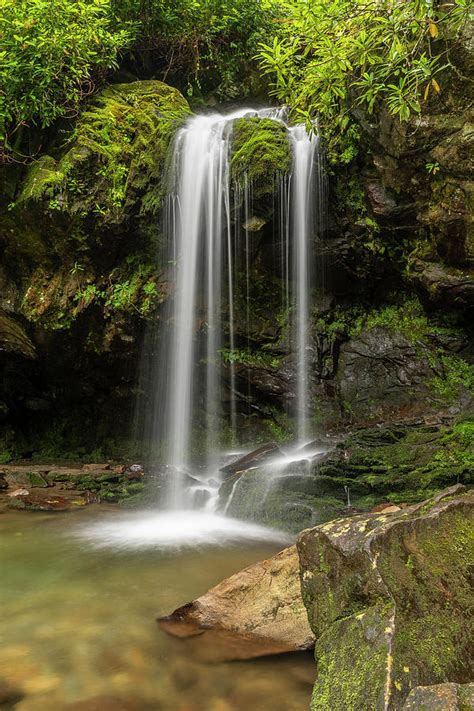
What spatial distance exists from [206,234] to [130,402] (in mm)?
4358

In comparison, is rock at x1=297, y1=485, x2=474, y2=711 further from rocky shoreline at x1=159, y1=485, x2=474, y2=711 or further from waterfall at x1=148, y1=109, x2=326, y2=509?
waterfall at x1=148, y1=109, x2=326, y2=509

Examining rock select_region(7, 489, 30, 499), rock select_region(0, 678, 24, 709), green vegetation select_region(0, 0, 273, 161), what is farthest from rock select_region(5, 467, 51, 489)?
rock select_region(0, 678, 24, 709)

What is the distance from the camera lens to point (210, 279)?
10.2m

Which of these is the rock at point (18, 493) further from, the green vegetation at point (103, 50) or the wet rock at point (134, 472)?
the green vegetation at point (103, 50)

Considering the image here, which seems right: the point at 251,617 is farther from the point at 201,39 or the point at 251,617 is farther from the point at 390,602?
the point at 201,39

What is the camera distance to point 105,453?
1182 cm

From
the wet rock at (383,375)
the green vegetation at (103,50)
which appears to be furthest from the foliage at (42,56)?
the wet rock at (383,375)

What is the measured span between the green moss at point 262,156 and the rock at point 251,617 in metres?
7.19

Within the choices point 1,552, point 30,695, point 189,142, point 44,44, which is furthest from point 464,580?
point 44,44

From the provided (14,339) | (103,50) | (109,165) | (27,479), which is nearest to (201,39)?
(103,50)

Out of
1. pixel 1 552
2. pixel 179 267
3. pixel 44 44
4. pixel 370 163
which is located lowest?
pixel 1 552

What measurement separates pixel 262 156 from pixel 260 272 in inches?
89.2

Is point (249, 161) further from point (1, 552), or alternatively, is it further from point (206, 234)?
point (1, 552)

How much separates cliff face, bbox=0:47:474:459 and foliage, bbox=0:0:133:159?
0.64 meters
